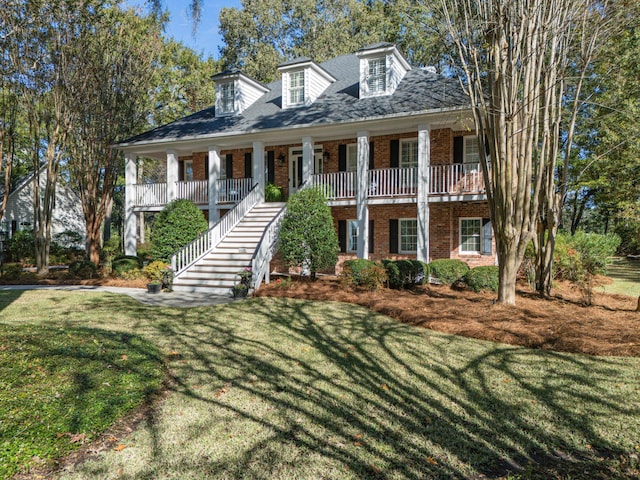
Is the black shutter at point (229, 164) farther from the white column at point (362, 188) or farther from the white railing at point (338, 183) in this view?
the white column at point (362, 188)

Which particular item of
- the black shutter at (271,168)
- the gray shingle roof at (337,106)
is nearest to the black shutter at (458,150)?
the gray shingle roof at (337,106)

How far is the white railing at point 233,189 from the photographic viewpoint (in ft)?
57.9

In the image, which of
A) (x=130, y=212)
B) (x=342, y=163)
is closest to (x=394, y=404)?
(x=342, y=163)

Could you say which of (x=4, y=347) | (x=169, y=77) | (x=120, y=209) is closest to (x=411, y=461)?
(x=4, y=347)

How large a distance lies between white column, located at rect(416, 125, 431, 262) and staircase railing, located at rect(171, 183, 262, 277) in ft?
21.0

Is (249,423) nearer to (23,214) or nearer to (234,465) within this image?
(234,465)

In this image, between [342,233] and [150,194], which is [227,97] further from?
[342,233]

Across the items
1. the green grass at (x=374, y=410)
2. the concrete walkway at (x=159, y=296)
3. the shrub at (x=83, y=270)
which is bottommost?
the green grass at (x=374, y=410)

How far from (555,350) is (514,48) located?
583cm

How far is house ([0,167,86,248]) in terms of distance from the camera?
95.2 ft

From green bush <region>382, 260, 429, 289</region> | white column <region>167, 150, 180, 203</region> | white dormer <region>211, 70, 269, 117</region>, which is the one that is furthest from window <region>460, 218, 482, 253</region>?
white column <region>167, 150, 180, 203</region>

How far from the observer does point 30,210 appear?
2995 cm

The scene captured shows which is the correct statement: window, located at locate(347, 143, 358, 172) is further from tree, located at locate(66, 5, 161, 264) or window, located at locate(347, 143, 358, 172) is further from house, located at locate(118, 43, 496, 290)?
tree, located at locate(66, 5, 161, 264)

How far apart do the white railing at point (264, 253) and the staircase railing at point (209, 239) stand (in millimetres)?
1985
